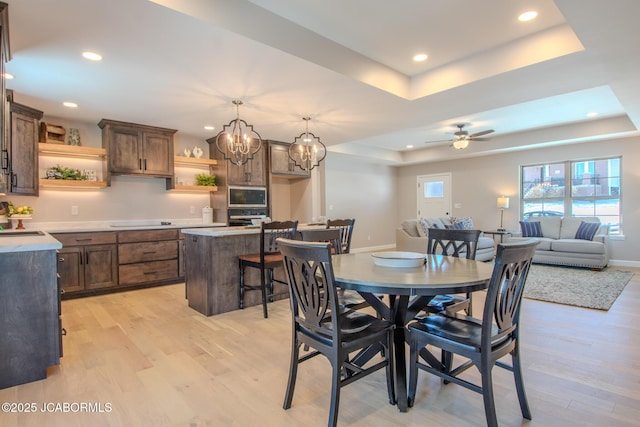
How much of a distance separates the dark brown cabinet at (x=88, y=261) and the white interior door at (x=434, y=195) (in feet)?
23.8

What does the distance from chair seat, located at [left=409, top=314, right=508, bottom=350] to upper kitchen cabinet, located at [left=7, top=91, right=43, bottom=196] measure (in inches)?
178

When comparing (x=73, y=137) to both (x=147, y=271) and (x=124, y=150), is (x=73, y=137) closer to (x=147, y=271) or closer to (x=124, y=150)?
(x=124, y=150)

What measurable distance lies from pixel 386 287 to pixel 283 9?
220 cm

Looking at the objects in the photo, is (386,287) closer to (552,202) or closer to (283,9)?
(283,9)

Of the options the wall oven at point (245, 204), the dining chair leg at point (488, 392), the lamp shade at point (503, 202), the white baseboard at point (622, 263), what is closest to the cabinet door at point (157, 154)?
the wall oven at point (245, 204)

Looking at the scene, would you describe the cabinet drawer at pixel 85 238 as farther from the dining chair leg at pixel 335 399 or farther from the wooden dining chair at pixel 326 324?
the dining chair leg at pixel 335 399

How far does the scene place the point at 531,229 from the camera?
261 inches

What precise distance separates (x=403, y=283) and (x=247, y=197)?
446 centimetres

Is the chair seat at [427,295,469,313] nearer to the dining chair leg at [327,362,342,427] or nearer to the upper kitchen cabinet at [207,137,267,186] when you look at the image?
the dining chair leg at [327,362,342,427]

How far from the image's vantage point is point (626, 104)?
399 centimetres

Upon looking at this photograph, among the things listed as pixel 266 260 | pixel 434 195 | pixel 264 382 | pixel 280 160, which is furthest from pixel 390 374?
pixel 434 195

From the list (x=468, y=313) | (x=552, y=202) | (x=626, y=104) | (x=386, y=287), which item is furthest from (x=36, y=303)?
(x=552, y=202)

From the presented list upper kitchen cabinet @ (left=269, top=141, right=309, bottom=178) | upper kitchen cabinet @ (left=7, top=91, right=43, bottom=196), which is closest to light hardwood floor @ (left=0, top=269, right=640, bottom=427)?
upper kitchen cabinet @ (left=7, top=91, right=43, bottom=196)

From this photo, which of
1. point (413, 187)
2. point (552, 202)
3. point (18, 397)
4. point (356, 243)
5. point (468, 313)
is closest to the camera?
point (18, 397)
